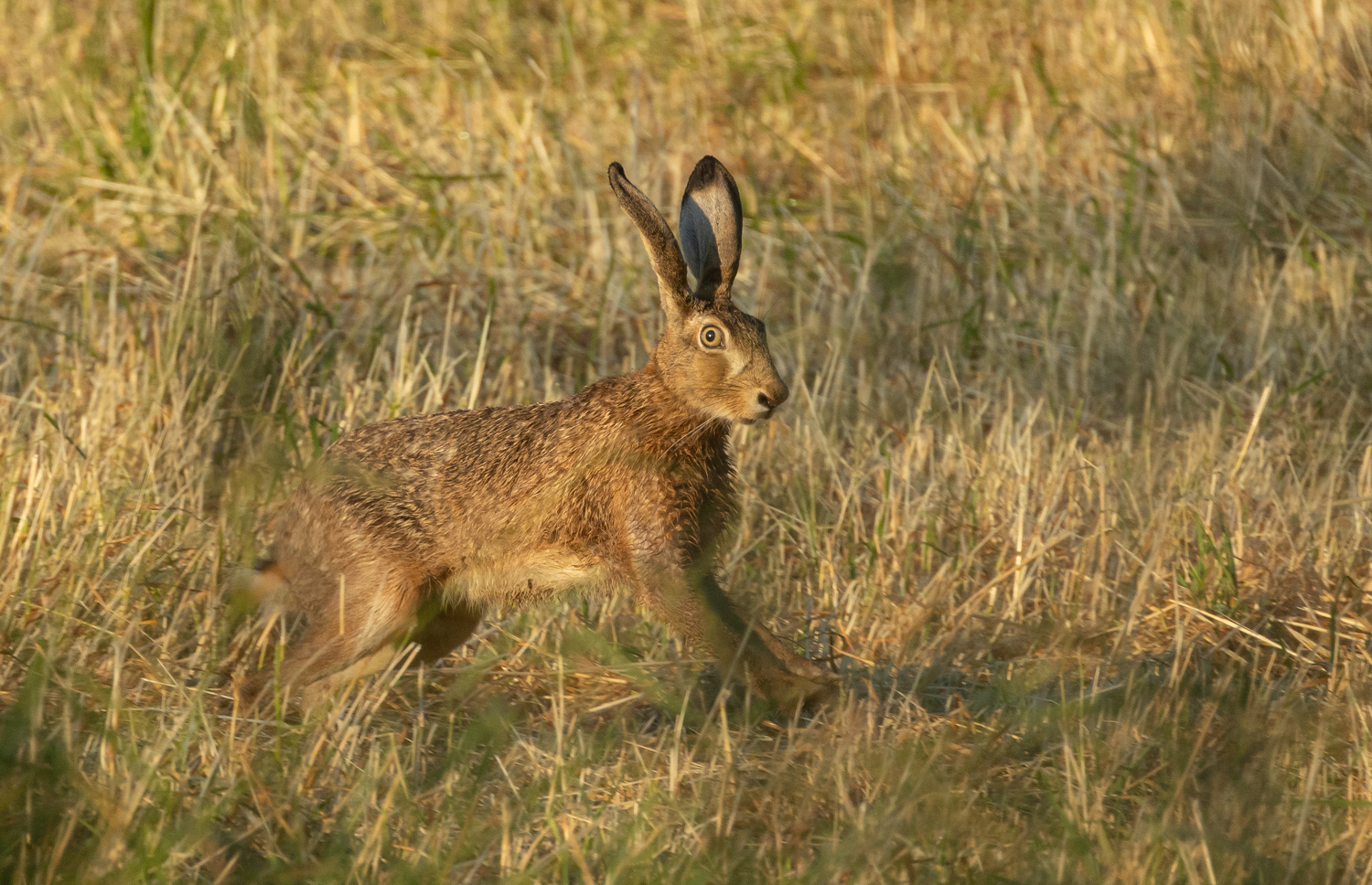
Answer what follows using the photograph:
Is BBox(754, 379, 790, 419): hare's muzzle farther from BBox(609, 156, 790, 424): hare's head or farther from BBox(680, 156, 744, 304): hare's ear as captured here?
BBox(680, 156, 744, 304): hare's ear

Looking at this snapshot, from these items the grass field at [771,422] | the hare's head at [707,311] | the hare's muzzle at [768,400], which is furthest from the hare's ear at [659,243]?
the grass field at [771,422]

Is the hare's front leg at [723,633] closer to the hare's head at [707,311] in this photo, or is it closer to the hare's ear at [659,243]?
the hare's head at [707,311]

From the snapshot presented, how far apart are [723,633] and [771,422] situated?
164 centimetres

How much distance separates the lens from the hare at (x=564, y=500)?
395 centimetres

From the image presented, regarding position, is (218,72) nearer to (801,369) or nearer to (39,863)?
(801,369)

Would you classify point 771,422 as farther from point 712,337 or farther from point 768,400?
point 768,400

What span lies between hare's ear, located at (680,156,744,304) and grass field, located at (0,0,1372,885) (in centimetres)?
85

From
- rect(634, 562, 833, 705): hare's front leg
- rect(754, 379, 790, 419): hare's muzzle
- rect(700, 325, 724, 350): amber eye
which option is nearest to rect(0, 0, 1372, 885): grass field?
rect(634, 562, 833, 705): hare's front leg

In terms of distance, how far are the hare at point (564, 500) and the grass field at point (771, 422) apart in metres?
0.17

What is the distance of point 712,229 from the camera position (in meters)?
4.12

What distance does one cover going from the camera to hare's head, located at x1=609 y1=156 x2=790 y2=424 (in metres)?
3.91

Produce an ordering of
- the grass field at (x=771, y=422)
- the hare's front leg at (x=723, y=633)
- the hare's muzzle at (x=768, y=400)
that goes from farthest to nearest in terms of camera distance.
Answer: the hare's muzzle at (x=768, y=400) → the hare's front leg at (x=723, y=633) → the grass field at (x=771, y=422)

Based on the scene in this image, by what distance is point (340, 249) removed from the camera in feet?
21.8

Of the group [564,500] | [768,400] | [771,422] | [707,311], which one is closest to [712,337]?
[707,311]
